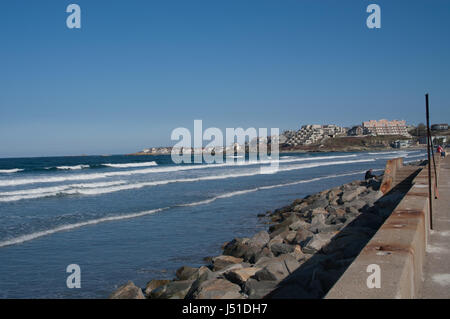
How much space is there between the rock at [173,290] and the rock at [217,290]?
0.35 m

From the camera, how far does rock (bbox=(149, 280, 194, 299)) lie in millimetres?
5887

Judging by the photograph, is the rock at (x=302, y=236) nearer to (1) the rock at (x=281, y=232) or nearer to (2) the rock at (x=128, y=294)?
(1) the rock at (x=281, y=232)

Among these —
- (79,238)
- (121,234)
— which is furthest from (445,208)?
(79,238)

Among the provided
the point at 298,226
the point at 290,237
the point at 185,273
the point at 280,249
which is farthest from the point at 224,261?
the point at 298,226

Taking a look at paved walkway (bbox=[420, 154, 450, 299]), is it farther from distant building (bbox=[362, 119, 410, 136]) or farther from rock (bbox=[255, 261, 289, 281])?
distant building (bbox=[362, 119, 410, 136])

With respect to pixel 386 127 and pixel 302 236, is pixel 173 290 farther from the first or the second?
pixel 386 127

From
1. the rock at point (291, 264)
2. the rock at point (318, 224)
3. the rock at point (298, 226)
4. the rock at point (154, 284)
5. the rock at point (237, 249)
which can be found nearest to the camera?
the rock at point (291, 264)

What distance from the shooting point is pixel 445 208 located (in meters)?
7.90

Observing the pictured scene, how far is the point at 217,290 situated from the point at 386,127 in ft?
642

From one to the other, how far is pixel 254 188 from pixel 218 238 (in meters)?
12.7

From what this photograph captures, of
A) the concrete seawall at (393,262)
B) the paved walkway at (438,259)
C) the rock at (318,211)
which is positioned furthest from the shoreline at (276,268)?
the rock at (318,211)

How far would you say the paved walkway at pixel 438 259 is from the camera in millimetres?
3898

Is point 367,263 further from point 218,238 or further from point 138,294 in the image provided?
point 218,238

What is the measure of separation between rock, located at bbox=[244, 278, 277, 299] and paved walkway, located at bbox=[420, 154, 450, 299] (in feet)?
6.13
